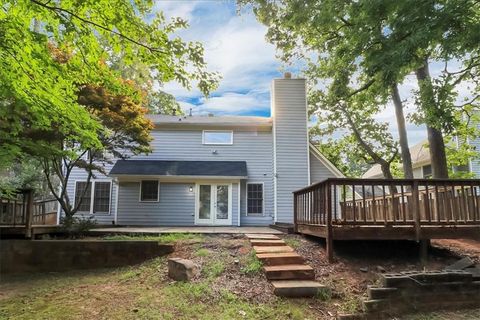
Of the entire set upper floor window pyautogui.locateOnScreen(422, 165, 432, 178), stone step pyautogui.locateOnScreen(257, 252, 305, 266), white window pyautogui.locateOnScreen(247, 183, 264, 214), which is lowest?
stone step pyautogui.locateOnScreen(257, 252, 305, 266)

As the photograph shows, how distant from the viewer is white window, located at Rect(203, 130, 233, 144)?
52.0 ft

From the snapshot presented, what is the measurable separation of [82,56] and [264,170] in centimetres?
1140

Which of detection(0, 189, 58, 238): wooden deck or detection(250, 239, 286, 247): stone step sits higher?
detection(0, 189, 58, 238): wooden deck

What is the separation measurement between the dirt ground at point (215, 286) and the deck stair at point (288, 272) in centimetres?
13

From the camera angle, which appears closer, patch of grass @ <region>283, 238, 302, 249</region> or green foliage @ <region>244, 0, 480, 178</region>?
green foliage @ <region>244, 0, 480, 178</region>

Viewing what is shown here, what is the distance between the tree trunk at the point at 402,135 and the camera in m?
13.8

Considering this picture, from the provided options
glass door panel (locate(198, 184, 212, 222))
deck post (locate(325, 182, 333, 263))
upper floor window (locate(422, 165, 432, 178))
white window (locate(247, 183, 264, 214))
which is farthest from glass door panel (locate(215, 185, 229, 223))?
upper floor window (locate(422, 165, 432, 178))

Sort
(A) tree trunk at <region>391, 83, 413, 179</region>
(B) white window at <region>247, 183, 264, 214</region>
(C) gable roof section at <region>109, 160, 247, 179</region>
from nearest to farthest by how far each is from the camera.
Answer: (A) tree trunk at <region>391, 83, 413, 179</region>, (C) gable roof section at <region>109, 160, 247, 179</region>, (B) white window at <region>247, 183, 264, 214</region>

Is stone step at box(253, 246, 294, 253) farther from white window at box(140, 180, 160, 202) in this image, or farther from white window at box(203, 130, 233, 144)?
white window at box(203, 130, 233, 144)

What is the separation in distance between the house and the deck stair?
770cm

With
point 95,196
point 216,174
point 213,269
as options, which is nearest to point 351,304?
point 213,269

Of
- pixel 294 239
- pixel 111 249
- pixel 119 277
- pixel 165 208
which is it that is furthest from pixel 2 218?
pixel 294 239

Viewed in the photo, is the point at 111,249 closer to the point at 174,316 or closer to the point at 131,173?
the point at 174,316

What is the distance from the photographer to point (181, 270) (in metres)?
6.04
